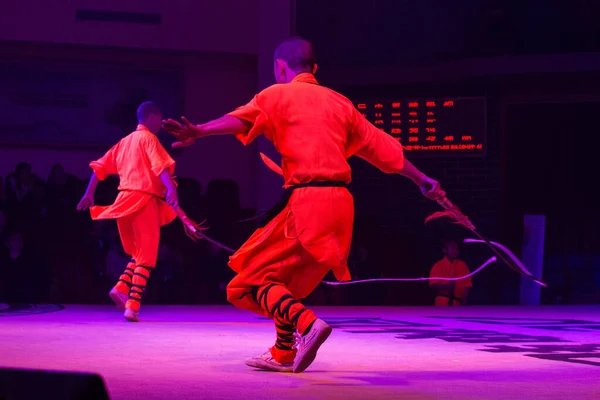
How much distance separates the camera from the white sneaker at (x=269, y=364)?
4.71 metres

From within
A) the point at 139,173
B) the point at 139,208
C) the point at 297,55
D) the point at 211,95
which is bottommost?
the point at 139,208

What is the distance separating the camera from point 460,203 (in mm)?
12906

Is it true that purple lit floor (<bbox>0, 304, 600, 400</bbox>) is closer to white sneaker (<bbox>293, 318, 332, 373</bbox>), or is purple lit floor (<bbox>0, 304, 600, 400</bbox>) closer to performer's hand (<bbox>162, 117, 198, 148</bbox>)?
white sneaker (<bbox>293, 318, 332, 373</bbox>)

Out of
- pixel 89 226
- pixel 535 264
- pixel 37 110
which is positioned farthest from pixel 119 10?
pixel 535 264

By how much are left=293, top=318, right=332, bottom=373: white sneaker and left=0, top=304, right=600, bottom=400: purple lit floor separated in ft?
0.20

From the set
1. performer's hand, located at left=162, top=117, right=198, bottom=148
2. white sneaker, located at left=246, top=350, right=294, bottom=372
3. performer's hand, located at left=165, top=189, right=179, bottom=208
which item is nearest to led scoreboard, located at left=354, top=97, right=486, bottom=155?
performer's hand, located at left=165, top=189, right=179, bottom=208

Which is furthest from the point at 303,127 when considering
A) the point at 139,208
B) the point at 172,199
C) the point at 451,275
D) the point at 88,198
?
the point at 451,275

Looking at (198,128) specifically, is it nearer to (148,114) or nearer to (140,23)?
(148,114)

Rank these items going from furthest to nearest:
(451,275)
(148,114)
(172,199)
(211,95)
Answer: (211,95) < (451,275) < (148,114) < (172,199)

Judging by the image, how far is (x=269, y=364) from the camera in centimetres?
474

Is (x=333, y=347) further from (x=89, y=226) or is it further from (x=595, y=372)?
(x=89, y=226)

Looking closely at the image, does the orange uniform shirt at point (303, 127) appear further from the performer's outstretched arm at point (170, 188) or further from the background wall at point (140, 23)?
the background wall at point (140, 23)

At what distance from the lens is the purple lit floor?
404cm

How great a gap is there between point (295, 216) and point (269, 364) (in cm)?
71
